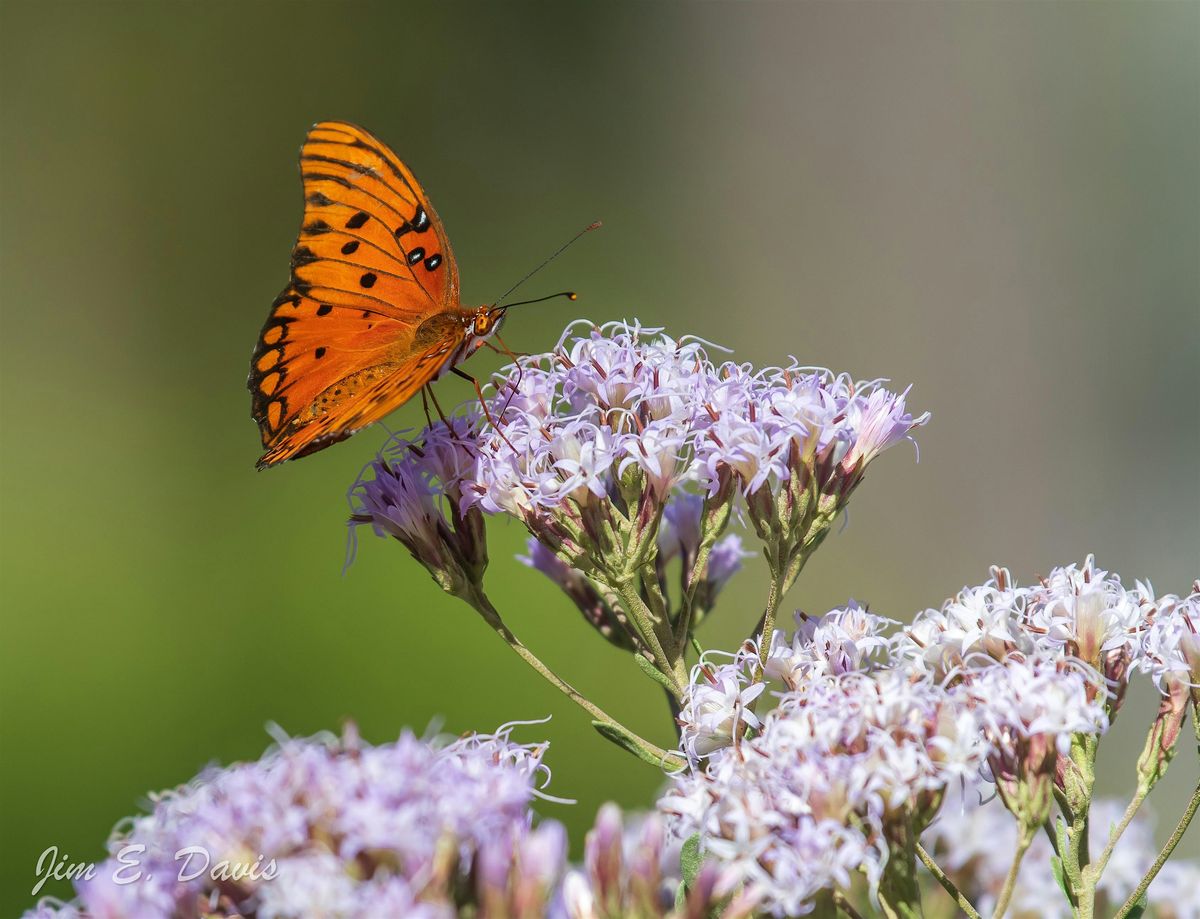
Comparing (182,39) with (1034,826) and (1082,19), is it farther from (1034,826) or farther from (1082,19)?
(1034,826)

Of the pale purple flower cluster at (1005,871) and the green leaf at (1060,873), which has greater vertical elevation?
the pale purple flower cluster at (1005,871)

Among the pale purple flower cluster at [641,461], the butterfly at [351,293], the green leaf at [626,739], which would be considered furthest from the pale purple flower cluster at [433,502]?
the green leaf at [626,739]

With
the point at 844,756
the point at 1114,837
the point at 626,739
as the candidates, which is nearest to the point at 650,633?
the point at 626,739

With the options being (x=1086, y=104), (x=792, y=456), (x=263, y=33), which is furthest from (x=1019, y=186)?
(x=792, y=456)

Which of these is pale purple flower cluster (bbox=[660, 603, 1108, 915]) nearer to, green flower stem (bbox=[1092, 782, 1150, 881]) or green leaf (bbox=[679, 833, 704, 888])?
green leaf (bbox=[679, 833, 704, 888])

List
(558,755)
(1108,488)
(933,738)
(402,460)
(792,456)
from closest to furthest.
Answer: (933,738) < (792,456) < (402,460) < (558,755) < (1108,488)

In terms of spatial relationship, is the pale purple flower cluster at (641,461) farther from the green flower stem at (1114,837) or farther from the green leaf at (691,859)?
the green flower stem at (1114,837)

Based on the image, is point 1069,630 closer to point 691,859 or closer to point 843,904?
point 843,904
